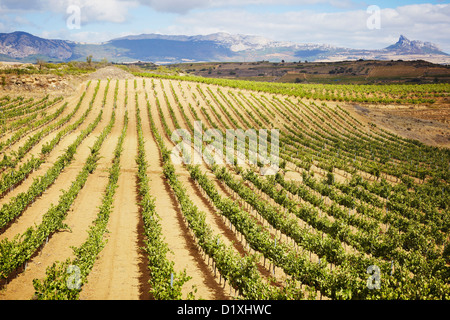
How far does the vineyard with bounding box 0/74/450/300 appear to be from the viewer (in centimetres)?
1427

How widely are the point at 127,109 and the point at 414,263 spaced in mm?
53671

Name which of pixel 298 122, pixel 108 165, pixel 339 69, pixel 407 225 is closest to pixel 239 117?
pixel 298 122

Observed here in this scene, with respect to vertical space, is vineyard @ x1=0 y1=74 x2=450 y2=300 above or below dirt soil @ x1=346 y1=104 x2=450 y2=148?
below

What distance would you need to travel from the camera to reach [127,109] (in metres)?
59.5

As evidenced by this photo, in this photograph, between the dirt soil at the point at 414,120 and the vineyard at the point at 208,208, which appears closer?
the vineyard at the point at 208,208

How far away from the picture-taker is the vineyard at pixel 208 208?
1427cm

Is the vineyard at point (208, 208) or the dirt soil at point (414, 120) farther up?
the dirt soil at point (414, 120)

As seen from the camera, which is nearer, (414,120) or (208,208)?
(208,208)

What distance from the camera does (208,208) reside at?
26.1m

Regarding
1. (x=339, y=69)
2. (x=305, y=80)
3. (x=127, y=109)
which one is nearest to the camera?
(x=127, y=109)

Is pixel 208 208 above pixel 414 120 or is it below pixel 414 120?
below

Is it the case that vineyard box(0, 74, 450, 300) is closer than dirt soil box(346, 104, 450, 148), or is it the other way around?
vineyard box(0, 74, 450, 300)

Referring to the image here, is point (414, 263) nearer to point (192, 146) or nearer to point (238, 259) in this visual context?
point (238, 259)
